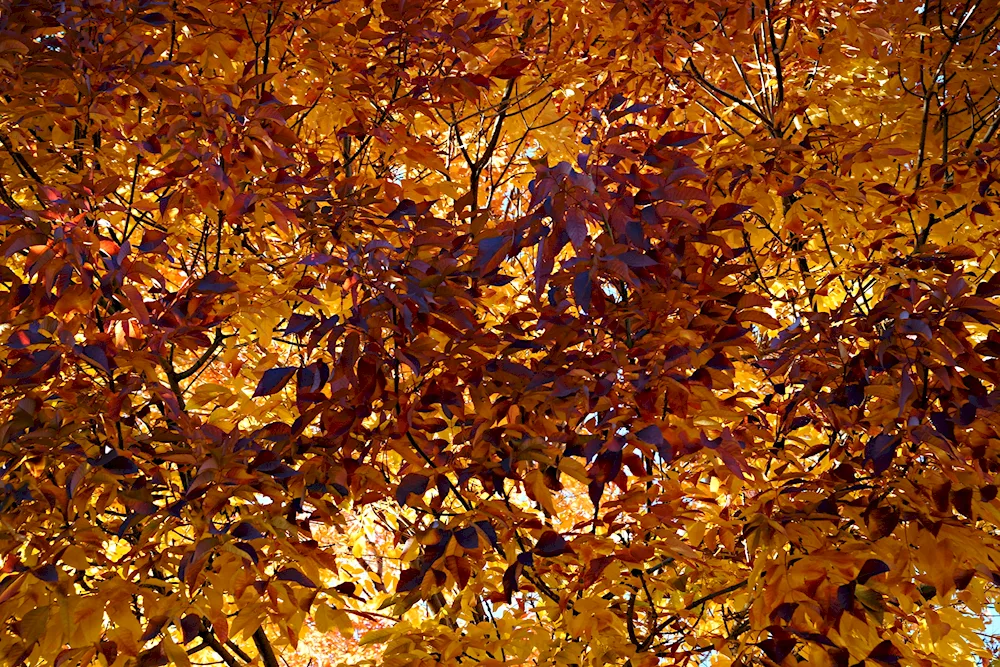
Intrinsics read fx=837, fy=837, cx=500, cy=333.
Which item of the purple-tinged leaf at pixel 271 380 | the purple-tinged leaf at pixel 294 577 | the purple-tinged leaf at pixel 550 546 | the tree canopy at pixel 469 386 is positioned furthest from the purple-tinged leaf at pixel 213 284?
the purple-tinged leaf at pixel 550 546

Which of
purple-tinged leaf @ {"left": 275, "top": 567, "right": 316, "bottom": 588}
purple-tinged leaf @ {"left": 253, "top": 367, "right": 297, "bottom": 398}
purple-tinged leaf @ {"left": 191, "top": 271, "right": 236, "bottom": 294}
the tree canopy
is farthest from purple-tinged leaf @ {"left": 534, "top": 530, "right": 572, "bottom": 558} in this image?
purple-tinged leaf @ {"left": 191, "top": 271, "right": 236, "bottom": 294}

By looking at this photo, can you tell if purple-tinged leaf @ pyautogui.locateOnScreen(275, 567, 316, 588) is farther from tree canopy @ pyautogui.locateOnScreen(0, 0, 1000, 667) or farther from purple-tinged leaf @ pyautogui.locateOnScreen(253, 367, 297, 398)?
purple-tinged leaf @ pyautogui.locateOnScreen(253, 367, 297, 398)

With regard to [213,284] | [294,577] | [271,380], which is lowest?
[294,577]

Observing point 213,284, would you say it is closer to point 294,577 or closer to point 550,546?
point 294,577

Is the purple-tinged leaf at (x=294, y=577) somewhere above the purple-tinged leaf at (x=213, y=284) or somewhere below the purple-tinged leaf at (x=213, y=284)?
below

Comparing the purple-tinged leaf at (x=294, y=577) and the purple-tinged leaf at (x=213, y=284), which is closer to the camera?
the purple-tinged leaf at (x=294, y=577)

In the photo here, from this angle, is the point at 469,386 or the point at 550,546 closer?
the point at 550,546

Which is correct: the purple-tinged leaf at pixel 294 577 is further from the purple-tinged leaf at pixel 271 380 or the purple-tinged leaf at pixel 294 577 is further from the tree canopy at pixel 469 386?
the purple-tinged leaf at pixel 271 380

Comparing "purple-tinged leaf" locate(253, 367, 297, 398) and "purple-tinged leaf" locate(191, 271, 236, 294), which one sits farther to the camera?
"purple-tinged leaf" locate(191, 271, 236, 294)

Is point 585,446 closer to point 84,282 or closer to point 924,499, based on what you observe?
point 924,499

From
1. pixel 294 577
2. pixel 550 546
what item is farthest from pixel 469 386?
pixel 294 577

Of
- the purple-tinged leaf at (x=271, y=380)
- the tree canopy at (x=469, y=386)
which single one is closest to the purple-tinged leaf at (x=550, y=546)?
the tree canopy at (x=469, y=386)

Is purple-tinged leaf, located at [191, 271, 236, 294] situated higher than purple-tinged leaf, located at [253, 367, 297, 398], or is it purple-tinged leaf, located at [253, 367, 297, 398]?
purple-tinged leaf, located at [191, 271, 236, 294]

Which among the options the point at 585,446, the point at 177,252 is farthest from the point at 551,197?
the point at 177,252
